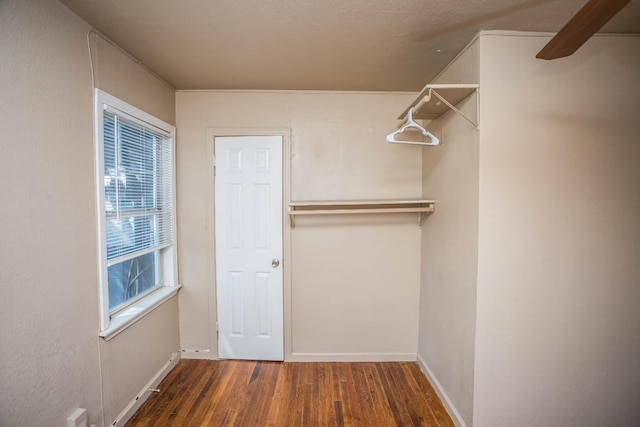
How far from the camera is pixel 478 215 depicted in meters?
1.65

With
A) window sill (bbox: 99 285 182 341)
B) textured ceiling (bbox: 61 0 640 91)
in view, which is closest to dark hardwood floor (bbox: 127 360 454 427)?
window sill (bbox: 99 285 182 341)

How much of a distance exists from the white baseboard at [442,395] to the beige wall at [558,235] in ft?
0.64

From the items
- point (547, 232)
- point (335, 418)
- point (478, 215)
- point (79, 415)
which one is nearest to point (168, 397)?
point (79, 415)

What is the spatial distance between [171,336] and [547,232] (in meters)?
2.97

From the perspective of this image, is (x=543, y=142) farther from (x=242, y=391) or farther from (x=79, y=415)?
(x=79, y=415)

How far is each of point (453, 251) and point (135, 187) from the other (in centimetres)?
234

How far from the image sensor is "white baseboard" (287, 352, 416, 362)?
2.62 metres

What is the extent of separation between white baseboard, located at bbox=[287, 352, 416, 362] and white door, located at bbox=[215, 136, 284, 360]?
188 mm

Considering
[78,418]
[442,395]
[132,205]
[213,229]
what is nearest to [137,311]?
[78,418]

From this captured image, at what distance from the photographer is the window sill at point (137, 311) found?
1.74 m

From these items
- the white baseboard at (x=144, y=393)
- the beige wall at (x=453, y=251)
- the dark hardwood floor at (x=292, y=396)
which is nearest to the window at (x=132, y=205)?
the white baseboard at (x=144, y=393)

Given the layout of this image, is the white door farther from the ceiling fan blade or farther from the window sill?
the ceiling fan blade

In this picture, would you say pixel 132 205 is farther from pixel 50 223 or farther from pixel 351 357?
pixel 351 357

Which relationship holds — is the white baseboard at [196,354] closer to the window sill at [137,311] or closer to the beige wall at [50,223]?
the window sill at [137,311]
